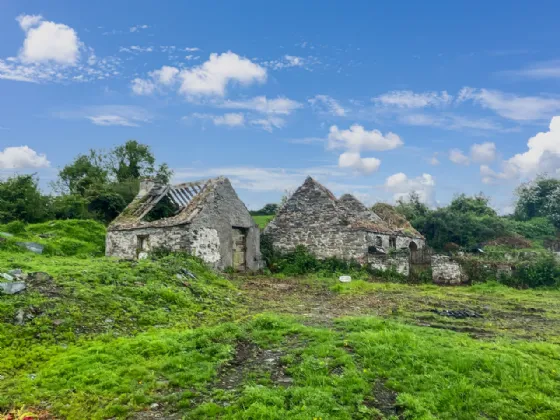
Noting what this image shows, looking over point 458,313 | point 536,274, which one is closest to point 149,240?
point 458,313

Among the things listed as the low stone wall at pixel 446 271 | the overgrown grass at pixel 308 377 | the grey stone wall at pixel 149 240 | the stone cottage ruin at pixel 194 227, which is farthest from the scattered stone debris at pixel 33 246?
the low stone wall at pixel 446 271

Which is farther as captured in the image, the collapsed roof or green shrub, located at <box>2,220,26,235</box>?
green shrub, located at <box>2,220,26,235</box>

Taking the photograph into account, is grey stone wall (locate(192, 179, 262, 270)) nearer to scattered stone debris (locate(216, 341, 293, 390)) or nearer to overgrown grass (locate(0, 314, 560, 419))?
overgrown grass (locate(0, 314, 560, 419))

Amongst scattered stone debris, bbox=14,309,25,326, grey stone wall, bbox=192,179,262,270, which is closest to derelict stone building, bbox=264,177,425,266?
grey stone wall, bbox=192,179,262,270

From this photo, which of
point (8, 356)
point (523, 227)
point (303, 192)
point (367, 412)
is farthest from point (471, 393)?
point (523, 227)

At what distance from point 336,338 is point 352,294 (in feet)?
25.3

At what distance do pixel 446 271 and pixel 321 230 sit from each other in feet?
21.7

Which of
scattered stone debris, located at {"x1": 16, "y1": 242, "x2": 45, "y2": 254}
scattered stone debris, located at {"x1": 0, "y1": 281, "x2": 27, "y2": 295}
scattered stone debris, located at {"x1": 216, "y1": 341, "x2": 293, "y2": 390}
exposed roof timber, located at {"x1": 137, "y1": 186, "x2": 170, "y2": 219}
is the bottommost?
scattered stone debris, located at {"x1": 216, "y1": 341, "x2": 293, "y2": 390}

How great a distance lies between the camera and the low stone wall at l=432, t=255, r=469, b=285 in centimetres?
2219

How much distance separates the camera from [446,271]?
22.3 meters

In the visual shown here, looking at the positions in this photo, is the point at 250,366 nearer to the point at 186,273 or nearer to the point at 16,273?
the point at 16,273

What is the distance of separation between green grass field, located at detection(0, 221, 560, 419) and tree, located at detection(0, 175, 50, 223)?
1795 centimetres

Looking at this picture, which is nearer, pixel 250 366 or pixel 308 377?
pixel 308 377

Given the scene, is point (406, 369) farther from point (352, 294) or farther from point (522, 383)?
point (352, 294)
